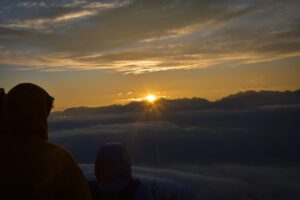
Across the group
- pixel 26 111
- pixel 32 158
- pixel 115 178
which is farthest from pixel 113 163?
pixel 26 111

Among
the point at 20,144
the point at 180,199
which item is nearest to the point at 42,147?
the point at 20,144

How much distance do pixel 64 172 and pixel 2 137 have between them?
662 mm

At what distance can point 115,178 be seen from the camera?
580 cm

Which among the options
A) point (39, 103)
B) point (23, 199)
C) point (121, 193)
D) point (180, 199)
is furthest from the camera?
point (180, 199)

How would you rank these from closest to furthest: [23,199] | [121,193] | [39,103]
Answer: [23,199], [39,103], [121,193]

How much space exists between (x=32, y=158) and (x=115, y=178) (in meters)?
1.40

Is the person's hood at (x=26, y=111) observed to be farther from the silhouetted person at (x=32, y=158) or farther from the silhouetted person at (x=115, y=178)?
the silhouetted person at (x=115, y=178)

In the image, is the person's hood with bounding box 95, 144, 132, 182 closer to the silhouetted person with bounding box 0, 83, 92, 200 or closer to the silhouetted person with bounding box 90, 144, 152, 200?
the silhouetted person with bounding box 90, 144, 152, 200

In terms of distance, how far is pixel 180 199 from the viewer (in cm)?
19912

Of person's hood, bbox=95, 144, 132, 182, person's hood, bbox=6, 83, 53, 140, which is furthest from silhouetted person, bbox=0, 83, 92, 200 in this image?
person's hood, bbox=95, 144, 132, 182

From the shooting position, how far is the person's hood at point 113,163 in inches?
222

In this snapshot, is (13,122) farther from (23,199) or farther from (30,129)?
(23,199)

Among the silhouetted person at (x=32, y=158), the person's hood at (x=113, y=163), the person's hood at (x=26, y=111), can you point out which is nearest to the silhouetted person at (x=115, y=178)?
the person's hood at (x=113, y=163)

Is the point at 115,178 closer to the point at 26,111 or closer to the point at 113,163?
the point at 113,163
